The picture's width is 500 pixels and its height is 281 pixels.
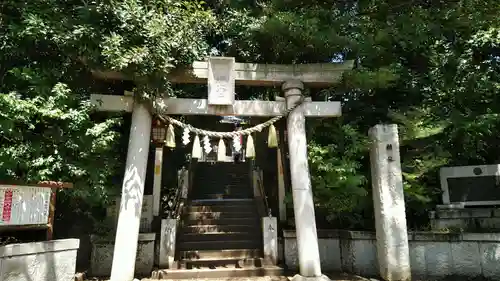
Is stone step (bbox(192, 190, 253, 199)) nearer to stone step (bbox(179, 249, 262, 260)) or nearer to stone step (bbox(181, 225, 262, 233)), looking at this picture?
stone step (bbox(181, 225, 262, 233))

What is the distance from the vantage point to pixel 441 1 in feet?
28.8

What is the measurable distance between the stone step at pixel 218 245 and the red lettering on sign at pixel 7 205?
4.88 metres

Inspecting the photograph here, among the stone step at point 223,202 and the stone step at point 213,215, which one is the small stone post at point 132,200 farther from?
the stone step at point 223,202

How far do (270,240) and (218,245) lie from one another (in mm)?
1664

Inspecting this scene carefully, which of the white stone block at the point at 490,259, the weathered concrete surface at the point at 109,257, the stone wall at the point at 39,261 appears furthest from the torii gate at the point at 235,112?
the white stone block at the point at 490,259

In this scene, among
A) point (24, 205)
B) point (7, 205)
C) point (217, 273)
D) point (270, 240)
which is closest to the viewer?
point (7, 205)

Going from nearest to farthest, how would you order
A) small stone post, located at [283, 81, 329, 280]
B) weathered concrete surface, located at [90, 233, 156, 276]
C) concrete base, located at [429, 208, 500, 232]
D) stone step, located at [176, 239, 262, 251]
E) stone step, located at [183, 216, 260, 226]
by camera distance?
small stone post, located at [283, 81, 329, 280] < weathered concrete surface, located at [90, 233, 156, 276] < concrete base, located at [429, 208, 500, 232] < stone step, located at [176, 239, 262, 251] < stone step, located at [183, 216, 260, 226]

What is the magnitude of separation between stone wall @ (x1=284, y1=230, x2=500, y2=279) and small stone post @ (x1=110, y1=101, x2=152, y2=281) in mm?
4459

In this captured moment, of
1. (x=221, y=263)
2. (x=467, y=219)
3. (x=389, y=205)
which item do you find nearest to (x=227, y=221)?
(x=221, y=263)

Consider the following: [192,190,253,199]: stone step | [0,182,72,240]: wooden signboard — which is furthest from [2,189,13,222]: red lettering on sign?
[192,190,253,199]: stone step

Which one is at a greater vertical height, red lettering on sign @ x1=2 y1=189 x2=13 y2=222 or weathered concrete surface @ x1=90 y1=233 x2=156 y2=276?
red lettering on sign @ x1=2 y1=189 x2=13 y2=222

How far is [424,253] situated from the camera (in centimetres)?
846

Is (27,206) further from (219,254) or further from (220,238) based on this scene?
(220,238)

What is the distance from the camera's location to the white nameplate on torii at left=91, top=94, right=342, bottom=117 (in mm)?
7703
